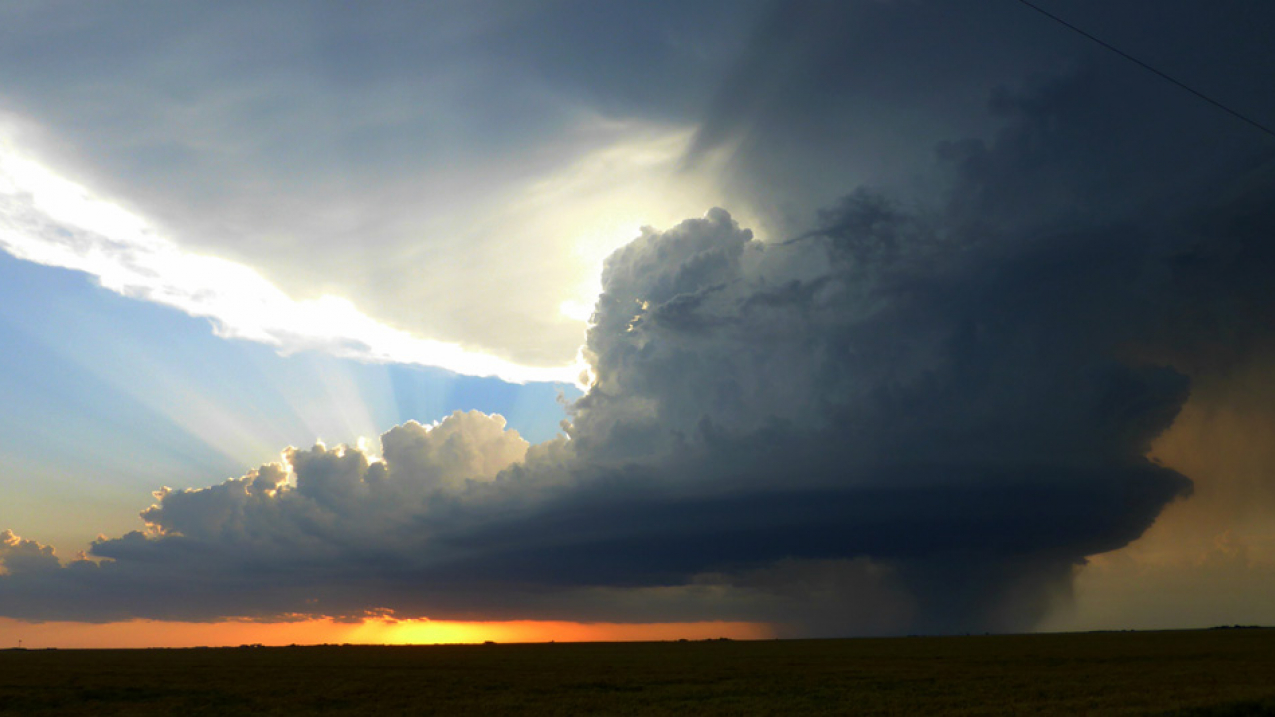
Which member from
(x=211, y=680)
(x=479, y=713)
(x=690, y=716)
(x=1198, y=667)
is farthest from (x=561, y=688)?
(x=1198, y=667)

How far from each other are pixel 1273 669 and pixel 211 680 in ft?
357

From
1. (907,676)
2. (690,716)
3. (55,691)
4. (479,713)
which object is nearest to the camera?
(690,716)

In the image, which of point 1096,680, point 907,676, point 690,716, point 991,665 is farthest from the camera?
point 991,665

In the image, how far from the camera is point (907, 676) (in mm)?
75125

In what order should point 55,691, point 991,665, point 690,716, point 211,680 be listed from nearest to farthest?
point 690,716, point 55,691, point 211,680, point 991,665

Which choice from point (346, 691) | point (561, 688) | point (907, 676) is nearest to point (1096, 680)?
point (907, 676)

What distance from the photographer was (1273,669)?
70.8 m

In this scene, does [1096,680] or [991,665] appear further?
[991,665]

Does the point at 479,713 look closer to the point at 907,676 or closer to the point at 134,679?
the point at 907,676

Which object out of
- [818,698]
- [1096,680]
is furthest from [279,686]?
[1096,680]

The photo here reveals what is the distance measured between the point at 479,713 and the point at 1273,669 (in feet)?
245

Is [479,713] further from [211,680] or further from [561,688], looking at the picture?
[211,680]

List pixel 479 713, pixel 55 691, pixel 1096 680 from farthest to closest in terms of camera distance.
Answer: pixel 55 691 → pixel 1096 680 → pixel 479 713

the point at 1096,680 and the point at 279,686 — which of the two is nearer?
Result: the point at 1096,680
